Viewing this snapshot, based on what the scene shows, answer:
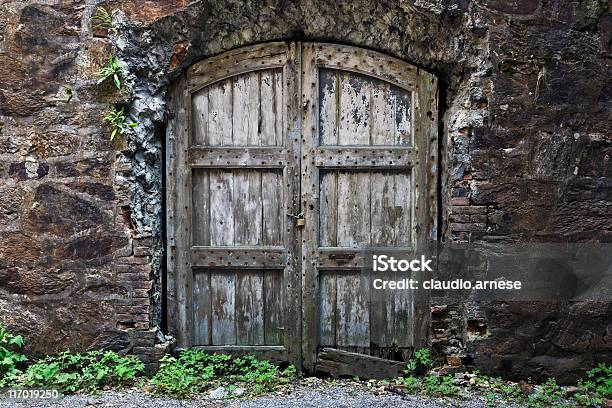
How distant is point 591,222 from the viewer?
11.6ft

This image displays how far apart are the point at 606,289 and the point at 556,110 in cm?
119

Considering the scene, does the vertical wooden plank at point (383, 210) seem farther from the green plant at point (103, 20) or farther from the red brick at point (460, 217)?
the green plant at point (103, 20)

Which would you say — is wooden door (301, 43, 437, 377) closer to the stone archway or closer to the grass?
the stone archway

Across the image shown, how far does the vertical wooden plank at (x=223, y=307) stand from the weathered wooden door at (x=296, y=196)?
1 centimetres

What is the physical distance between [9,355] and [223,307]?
4.60 ft

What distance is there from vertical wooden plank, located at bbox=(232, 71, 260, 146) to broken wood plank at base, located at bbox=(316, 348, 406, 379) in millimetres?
1655

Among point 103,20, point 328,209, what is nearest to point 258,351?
point 328,209

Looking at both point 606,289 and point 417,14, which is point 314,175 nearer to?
point 417,14

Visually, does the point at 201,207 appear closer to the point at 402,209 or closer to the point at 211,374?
the point at 211,374

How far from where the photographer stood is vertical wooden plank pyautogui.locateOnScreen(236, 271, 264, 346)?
3924mm

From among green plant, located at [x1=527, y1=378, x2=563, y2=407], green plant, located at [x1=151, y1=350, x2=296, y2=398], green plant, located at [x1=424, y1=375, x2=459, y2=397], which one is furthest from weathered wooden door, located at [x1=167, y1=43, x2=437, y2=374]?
green plant, located at [x1=527, y1=378, x2=563, y2=407]

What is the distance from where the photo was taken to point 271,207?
3.90 metres

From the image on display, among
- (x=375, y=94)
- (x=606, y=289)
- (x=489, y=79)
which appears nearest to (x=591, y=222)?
(x=606, y=289)

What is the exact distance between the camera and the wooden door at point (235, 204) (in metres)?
3.84
